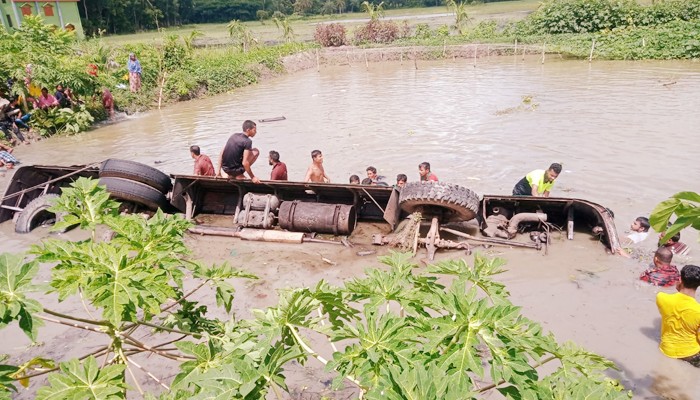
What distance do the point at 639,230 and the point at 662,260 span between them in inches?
49.2

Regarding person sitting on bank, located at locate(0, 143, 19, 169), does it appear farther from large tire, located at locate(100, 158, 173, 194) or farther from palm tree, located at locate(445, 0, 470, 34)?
palm tree, located at locate(445, 0, 470, 34)

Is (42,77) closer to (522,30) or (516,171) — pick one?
(516,171)

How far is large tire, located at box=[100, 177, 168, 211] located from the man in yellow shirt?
25.0ft

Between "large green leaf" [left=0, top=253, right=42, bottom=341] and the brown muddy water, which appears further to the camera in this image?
the brown muddy water

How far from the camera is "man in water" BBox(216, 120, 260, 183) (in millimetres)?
8312

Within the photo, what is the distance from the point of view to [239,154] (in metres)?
8.48

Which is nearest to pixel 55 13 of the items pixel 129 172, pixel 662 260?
pixel 129 172

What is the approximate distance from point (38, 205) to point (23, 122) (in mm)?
9015

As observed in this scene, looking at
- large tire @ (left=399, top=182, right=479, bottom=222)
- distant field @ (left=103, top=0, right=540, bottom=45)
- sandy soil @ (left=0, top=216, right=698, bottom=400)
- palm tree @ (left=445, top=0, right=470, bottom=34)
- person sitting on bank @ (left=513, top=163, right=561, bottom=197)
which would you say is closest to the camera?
sandy soil @ (left=0, top=216, right=698, bottom=400)

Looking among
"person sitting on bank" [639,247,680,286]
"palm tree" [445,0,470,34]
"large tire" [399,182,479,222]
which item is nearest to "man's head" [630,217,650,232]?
"person sitting on bank" [639,247,680,286]

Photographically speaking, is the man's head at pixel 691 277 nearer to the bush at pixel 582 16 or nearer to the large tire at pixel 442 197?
the large tire at pixel 442 197

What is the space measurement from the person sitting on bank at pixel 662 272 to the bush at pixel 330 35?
35202 mm

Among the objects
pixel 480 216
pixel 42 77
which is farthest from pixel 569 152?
pixel 42 77

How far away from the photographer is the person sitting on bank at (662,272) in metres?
6.05
